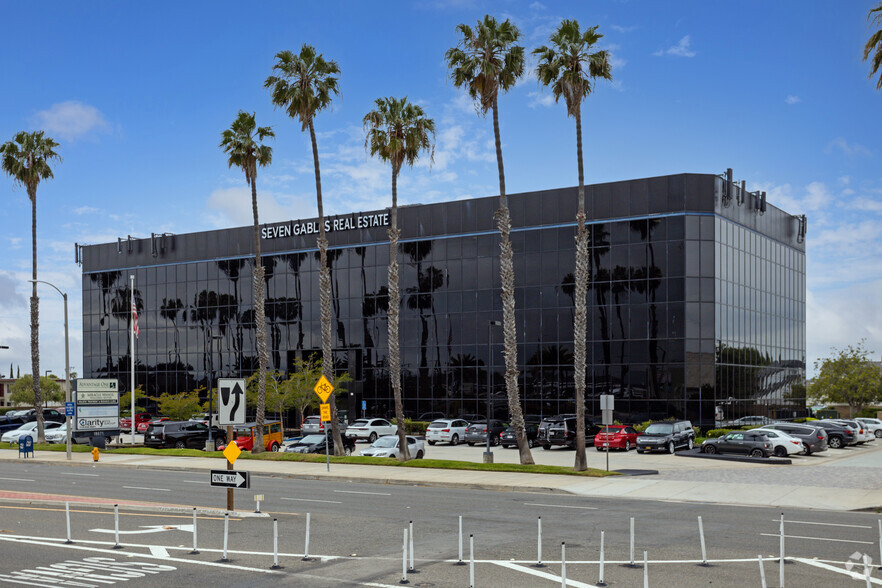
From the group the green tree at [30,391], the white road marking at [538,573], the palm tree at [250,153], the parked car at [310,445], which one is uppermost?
the palm tree at [250,153]

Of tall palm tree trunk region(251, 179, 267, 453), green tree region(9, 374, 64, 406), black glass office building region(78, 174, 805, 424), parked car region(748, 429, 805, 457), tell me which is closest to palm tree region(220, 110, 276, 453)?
tall palm tree trunk region(251, 179, 267, 453)

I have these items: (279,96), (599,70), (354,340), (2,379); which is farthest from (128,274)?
(2,379)

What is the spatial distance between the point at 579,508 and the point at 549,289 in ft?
122

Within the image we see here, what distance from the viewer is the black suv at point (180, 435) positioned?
4703 centimetres

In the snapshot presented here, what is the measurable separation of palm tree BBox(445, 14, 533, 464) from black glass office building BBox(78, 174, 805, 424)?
36.2ft

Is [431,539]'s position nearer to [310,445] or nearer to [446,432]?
[310,445]

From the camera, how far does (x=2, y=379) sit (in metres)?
192

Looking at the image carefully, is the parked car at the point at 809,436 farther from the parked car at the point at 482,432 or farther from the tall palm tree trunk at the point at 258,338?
the tall palm tree trunk at the point at 258,338

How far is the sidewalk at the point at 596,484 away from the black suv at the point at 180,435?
29.8ft

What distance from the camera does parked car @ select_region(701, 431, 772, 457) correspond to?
39.1 metres

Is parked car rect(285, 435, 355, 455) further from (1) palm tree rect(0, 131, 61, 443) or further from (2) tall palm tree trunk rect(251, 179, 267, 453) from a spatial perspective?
(1) palm tree rect(0, 131, 61, 443)

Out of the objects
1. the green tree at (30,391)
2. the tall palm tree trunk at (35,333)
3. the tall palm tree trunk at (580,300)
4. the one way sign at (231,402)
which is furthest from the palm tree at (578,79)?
the green tree at (30,391)

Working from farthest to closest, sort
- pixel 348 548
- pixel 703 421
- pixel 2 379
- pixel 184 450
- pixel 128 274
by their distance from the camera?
pixel 2 379, pixel 128 274, pixel 703 421, pixel 184 450, pixel 348 548

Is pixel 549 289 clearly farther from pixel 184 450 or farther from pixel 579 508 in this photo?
pixel 579 508
